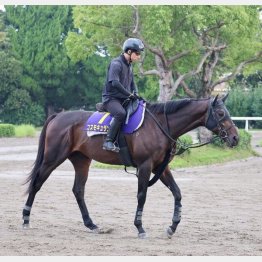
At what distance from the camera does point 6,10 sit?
53.7 meters

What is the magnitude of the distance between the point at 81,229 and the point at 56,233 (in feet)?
2.26

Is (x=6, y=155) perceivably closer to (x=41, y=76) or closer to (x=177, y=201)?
(x=177, y=201)

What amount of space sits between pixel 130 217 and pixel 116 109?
2.39 meters

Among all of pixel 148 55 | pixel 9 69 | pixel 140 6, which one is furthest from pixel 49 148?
pixel 9 69

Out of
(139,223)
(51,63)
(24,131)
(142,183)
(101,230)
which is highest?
(142,183)

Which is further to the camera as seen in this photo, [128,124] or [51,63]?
[51,63]

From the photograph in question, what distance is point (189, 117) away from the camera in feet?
33.1

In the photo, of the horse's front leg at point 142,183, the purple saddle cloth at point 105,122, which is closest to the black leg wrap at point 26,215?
the purple saddle cloth at point 105,122

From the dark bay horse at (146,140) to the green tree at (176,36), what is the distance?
13.1 metres

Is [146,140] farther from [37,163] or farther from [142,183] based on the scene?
[37,163]

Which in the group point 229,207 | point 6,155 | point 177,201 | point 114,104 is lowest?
point 6,155

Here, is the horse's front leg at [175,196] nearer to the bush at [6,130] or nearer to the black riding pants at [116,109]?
the black riding pants at [116,109]

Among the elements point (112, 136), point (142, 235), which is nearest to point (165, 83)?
point (112, 136)

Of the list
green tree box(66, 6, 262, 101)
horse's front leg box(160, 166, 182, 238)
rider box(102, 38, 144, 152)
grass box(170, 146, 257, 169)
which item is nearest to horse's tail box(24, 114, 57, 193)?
rider box(102, 38, 144, 152)
